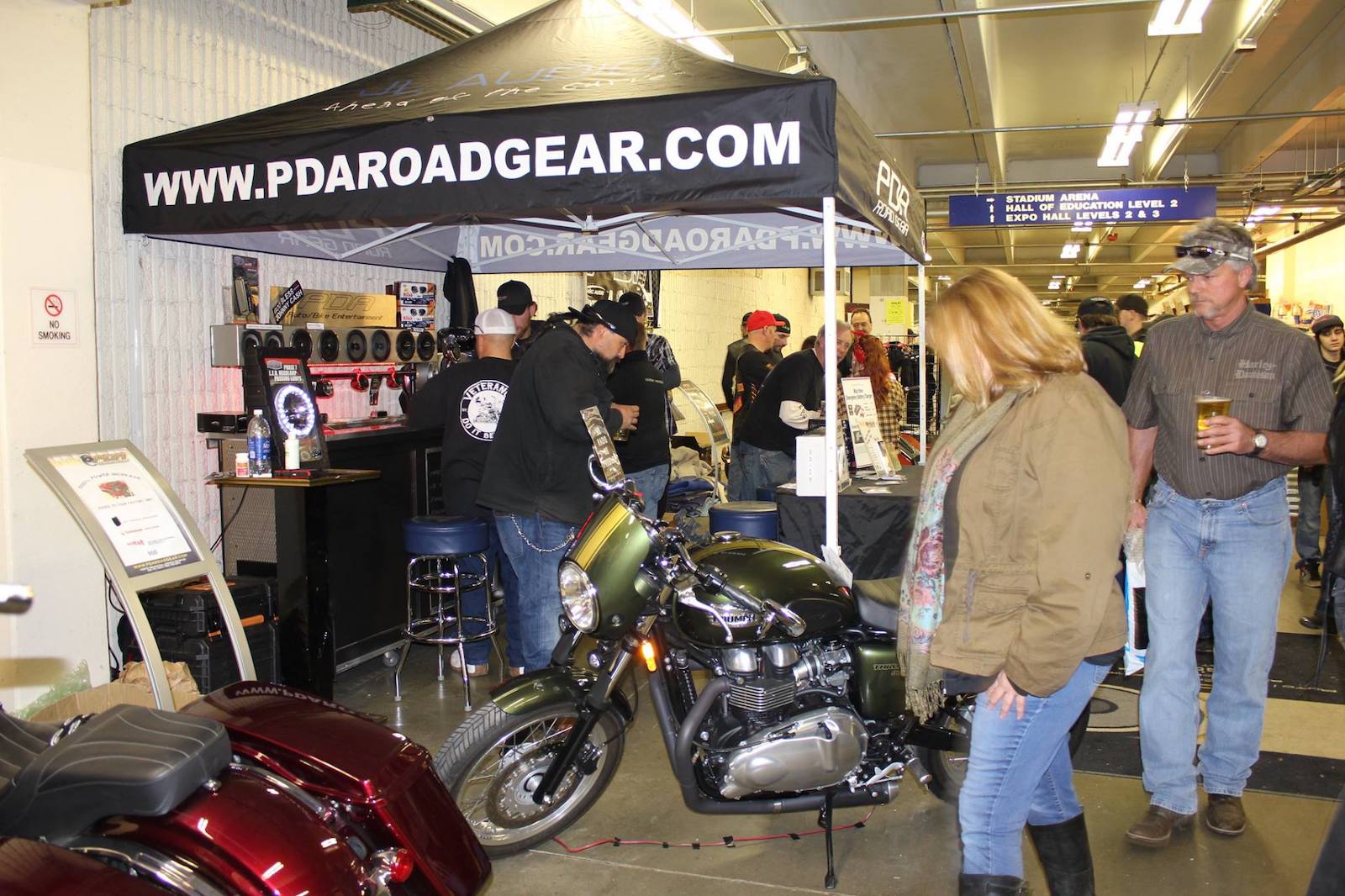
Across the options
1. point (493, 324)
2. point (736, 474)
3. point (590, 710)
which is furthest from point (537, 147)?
point (736, 474)

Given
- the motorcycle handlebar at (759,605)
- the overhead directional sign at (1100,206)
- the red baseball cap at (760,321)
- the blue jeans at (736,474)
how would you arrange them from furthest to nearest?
the overhead directional sign at (1100,206) < the red baseball cap at (760,321) < the blue jeans at (736,474) < the motorcycle handlebar at (759,605)

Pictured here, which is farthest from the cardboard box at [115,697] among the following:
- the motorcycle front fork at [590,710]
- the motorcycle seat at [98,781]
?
the motorcycle seat at [98,781]

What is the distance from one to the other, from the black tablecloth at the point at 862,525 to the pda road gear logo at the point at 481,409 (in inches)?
55.3

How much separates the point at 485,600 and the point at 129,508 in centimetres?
216

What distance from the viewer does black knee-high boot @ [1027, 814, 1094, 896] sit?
238cm

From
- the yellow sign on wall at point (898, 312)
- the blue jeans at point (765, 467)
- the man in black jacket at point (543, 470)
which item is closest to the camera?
the man in black jacket at point (543, 470)

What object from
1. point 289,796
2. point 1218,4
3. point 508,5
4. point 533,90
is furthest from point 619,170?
point 1218,4

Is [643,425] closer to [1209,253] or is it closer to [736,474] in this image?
[736,474]

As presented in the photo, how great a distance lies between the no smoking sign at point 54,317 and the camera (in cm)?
391

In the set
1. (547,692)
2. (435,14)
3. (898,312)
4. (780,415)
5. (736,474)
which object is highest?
(435,14)

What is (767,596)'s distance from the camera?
2.88m

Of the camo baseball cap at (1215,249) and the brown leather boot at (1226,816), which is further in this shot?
the brown leather boot at (1226,816)

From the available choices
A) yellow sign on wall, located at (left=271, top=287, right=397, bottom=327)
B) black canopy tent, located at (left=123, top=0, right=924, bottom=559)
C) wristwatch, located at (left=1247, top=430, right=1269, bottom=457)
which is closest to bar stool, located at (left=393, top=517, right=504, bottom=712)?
black canopy tent, located at (left=123, top=0, right=924, bottom=559)

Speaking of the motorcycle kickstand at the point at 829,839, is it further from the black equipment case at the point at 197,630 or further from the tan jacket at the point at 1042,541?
the black equipment case at the point at 197,630
